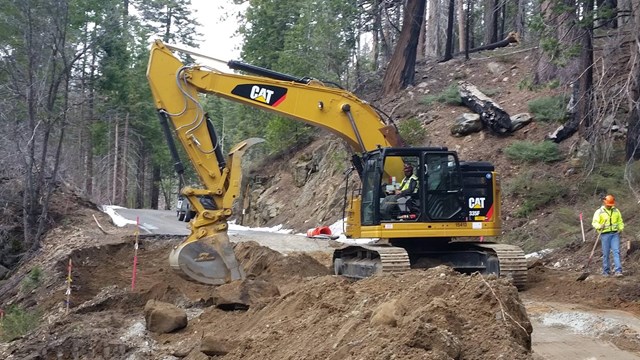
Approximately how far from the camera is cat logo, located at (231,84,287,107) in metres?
13.4

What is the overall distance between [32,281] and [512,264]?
33.2 ft

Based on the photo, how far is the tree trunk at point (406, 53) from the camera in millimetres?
28359

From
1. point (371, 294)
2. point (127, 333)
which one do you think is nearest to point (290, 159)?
point (127, 333)

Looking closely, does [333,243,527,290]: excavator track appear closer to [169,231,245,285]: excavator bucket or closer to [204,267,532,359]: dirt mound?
[169,231,245,285]: excavator bucket

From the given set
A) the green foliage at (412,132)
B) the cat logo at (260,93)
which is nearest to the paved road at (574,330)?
the cat logo at (260,93)

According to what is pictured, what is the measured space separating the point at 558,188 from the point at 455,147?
5.15m

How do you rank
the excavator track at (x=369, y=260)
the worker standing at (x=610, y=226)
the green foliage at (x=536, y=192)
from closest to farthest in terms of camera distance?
the excavator track at (x=369, y=260), the worker standing at (x=610, y=226), the green foliage at (x=536, y=192)

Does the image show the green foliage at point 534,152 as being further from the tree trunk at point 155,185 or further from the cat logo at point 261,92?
the tree trunk at point 155,185

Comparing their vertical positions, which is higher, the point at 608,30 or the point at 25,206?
the point at 608,30

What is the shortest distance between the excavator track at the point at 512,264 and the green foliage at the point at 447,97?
14.7 meters

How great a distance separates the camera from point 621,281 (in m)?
12.3

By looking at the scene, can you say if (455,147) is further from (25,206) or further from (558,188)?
(25,206)

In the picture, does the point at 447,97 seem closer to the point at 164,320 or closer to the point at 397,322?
the point at 164,320

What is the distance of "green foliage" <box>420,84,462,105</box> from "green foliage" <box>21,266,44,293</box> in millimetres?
15363
